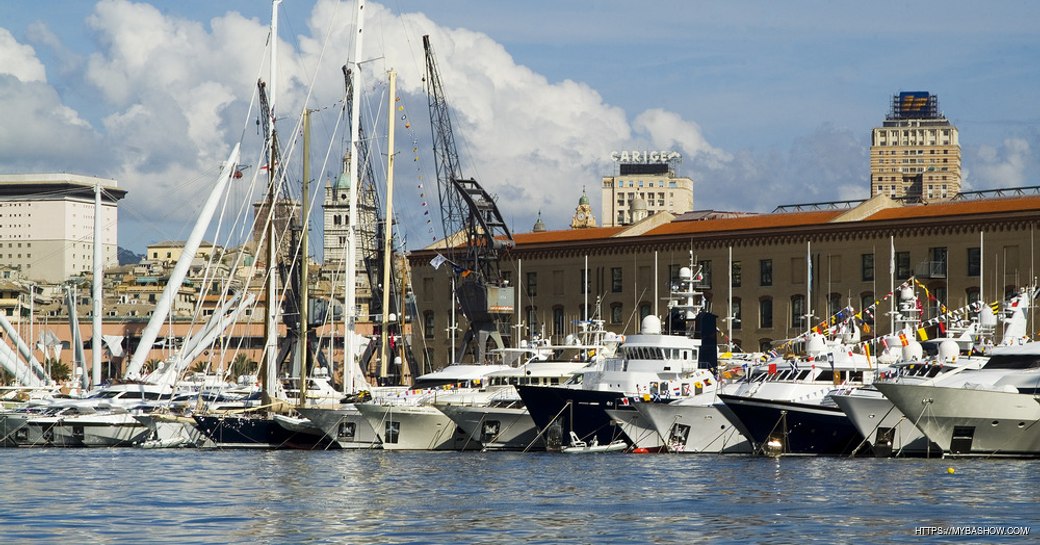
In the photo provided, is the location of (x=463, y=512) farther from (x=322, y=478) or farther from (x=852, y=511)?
(x=322, y=478)

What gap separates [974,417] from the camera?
69875mm

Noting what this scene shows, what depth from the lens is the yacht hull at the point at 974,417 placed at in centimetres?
6950

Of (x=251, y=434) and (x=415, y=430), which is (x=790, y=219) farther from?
(x=251, y=434)

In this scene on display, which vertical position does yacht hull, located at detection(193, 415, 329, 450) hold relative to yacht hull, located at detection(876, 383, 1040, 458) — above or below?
below

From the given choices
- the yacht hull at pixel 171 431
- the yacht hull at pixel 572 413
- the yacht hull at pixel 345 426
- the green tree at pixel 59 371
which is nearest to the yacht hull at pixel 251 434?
the yacht hull at pixel 345 426

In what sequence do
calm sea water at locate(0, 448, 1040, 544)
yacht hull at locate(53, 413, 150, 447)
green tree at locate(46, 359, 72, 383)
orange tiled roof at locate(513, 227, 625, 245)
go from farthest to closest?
green tree at locate(46, 359, 72, 383) → orange tiled roof at locate(513, 227, 625, 245) → yacht hull at locate(53, 413, 150, 447) → calm sea water at locate(0, 448, 1040, 544)

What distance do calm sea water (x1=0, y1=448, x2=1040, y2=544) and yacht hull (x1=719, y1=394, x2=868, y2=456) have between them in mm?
2018

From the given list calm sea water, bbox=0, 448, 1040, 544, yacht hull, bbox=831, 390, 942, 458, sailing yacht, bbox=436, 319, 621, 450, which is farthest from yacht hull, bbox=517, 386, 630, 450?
yacht hull, bbox=831, 390, 942, 458

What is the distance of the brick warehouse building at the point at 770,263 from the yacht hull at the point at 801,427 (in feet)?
130

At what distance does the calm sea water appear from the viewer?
45406mm

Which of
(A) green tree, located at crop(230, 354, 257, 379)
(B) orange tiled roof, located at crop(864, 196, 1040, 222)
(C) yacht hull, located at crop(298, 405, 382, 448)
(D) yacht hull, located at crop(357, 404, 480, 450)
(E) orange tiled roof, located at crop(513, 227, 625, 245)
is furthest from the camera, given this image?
(A) green tree, located at crop(230, 354, 257, 379)

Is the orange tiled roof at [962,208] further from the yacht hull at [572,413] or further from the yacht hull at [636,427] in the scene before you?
the yacht hull at [572,413]

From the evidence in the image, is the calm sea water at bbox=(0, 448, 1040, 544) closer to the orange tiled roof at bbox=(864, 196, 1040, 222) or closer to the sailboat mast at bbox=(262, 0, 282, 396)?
the sailboat mast at bbox=(262, 0, 282, 396)

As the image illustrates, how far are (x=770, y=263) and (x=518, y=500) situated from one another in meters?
77.4
